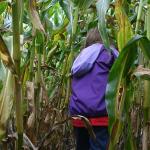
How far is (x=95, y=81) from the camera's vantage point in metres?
1.63

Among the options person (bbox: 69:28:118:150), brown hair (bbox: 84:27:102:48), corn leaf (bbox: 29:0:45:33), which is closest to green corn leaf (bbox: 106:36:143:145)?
corn leaf (bbox: 29:0:45:33)

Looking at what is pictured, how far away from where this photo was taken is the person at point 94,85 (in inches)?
63.2

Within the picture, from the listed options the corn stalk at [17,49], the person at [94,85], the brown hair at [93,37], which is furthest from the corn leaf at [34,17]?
the brown hair at [93,37]

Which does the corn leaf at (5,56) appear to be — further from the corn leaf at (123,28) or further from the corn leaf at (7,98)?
the corn leaf at (123,28)

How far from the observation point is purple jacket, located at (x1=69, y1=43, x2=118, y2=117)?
5.26 ft

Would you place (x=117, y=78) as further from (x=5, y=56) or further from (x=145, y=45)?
(x=5, y=56)

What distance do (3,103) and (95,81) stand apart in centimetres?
83

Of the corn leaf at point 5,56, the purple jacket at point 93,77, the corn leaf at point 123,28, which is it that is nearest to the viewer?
the corn leaf at point 5,56

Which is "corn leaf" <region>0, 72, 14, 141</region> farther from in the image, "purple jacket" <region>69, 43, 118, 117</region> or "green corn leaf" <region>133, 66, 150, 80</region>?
"purple jacket" <region>69, 43, 118, 117</region>

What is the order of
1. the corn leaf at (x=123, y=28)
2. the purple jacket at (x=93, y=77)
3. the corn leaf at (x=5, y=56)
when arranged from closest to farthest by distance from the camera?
the corn leaf at (x=5, y=56)
the corn leaf at (x=123, y=28)
the purple jacket at (x=93, y=77)

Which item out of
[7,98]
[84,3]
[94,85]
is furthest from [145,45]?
[94,85]

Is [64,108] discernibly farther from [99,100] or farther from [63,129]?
[99,100]

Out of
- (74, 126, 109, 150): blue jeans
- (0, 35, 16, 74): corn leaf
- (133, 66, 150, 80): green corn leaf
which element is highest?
(0, 35, 16, 74): corn leaf

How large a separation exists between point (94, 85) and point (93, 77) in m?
0.04
